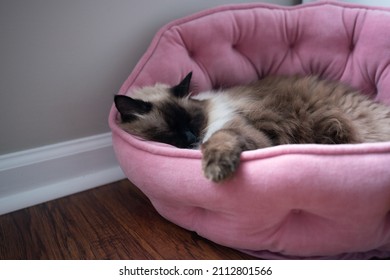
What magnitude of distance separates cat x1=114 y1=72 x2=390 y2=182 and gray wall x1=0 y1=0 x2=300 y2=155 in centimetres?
40

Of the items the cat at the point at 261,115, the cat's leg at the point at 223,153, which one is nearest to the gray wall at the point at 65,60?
the cat at the point at 261,115

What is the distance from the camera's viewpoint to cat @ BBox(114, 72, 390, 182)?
5.06 ft

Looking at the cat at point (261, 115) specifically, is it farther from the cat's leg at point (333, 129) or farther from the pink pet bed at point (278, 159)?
the pink pet bed at point (278, 159)

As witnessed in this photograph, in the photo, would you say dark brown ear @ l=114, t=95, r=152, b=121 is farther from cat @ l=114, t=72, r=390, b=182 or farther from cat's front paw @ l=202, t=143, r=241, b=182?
cat's front paw @ l=202, t=143, r=241, b=182

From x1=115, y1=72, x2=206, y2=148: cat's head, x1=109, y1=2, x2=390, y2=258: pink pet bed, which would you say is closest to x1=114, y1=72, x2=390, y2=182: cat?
x1=115, y1=72, x2=206, y2=148: cat's head

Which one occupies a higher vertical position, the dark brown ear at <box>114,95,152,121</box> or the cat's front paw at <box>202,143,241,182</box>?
the dark brown ear at <box>114,95,152,121</box>

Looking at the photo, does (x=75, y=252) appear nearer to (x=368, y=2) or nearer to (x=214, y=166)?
(x=214, y=166)

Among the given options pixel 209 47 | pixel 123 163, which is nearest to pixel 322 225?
pixel 123 163

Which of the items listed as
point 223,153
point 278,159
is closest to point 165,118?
point 223,153

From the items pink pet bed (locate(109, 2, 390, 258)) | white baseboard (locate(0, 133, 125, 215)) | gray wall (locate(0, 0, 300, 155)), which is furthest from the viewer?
white baseboard (locate(0, 133, 125, 215))

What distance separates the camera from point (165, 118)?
61.2 inches

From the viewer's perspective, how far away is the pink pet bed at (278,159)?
45.6 inches

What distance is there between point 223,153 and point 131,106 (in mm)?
545

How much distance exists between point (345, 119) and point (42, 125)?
1.62 meters
